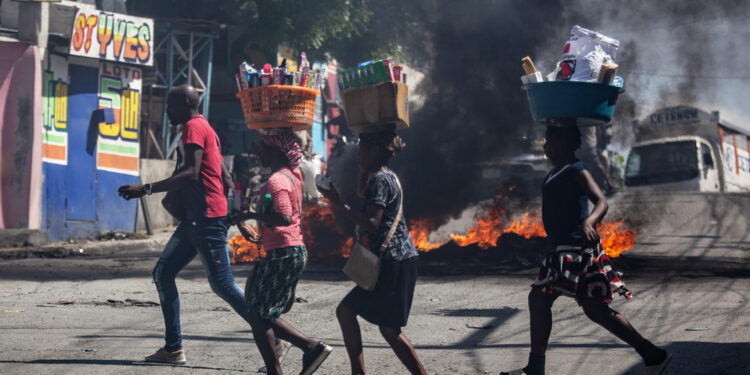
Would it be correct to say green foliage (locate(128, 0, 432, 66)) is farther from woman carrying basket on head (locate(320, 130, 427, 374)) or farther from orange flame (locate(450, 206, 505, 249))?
woman carrying basket on head (locate(320, 130, 427, 374))

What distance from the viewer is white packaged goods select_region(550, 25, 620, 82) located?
5.32 meters

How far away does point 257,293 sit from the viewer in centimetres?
520

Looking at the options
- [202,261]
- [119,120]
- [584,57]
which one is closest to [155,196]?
[119,120]

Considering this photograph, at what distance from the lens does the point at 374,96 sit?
18.1 ft

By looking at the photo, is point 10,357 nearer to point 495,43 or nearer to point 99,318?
point 99,318

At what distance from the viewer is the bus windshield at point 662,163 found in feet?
101

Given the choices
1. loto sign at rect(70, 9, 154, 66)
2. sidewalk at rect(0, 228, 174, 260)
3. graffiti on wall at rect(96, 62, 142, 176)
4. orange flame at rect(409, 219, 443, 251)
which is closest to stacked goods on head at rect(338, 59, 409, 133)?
orange flame at rect(409, 219, 443, 251)

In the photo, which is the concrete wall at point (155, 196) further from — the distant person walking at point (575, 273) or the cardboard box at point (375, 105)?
the distant person walking at point (575, 273)

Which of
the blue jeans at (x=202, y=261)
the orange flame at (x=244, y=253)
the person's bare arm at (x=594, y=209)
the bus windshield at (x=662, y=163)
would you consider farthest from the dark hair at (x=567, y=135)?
the bus windshield at (x=662, y=163)

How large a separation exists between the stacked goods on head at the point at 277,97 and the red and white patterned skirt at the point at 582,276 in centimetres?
179

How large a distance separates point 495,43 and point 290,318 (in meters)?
9.40

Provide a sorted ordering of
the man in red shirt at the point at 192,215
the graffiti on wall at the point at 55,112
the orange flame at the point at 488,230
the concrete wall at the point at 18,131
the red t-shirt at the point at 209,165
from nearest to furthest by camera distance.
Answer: the man in red shirt at the point at 192,215, the red t-shirt at the point at 209,165, the orange flame at the point at 488,230, the concrete wall at the point at 18,131, the graffiti on wall at the point at 55,112

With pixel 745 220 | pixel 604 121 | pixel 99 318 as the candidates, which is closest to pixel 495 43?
pixel 745 220

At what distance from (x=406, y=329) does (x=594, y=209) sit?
2886 millimetres
